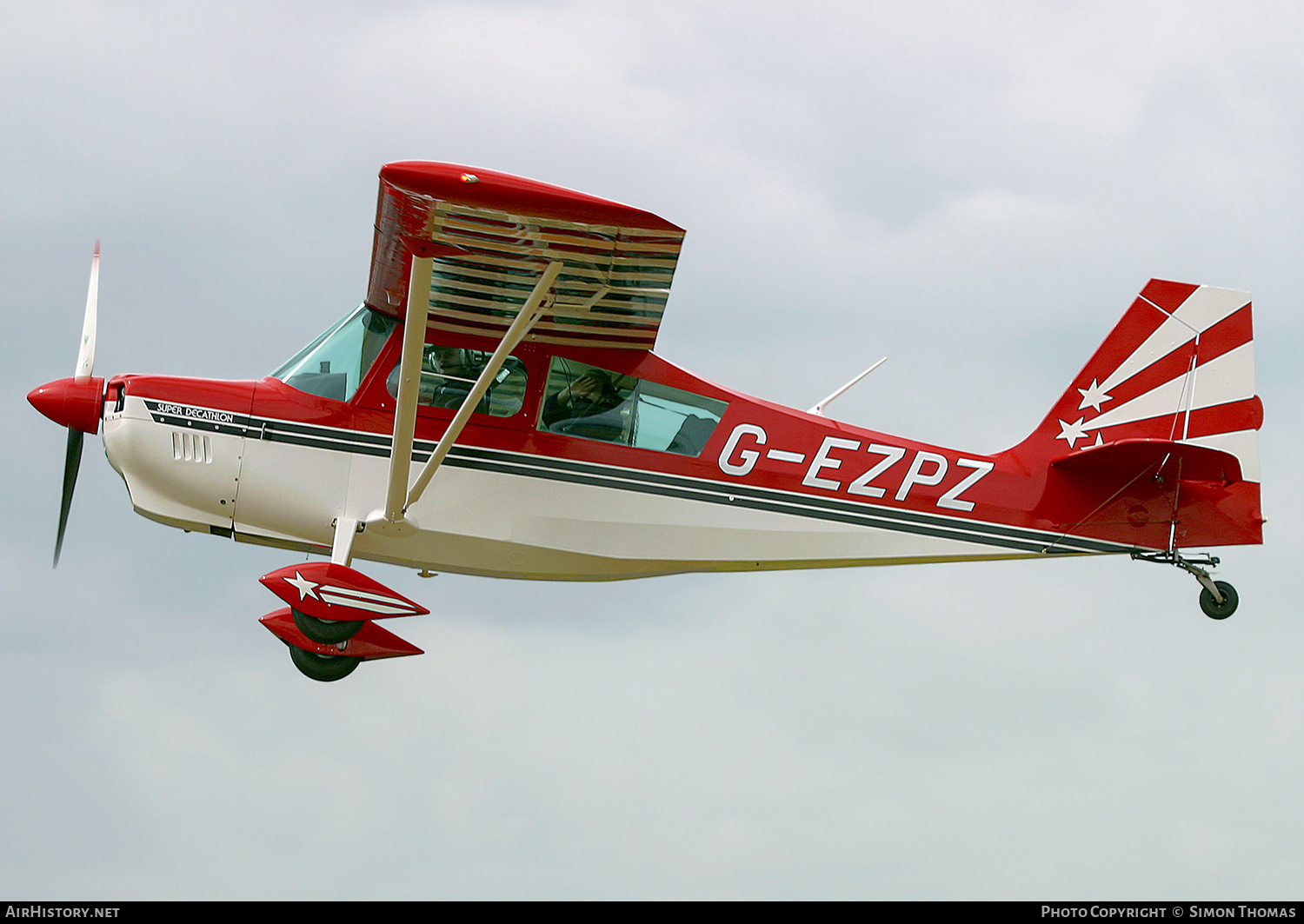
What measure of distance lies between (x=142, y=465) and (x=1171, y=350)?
23.9 feet

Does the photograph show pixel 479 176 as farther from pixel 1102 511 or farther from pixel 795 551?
pixel 1102 511

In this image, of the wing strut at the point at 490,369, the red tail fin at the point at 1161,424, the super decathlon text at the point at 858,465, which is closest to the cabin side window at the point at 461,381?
the wing strut at the point at 490,369

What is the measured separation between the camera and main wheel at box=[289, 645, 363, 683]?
976cm

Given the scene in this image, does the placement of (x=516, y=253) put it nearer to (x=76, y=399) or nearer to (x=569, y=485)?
(x=569, y=485)

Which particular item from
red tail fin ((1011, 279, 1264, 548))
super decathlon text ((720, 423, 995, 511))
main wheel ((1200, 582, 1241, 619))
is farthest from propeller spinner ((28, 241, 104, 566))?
main wheel ((1200, 582, 1241, 619))

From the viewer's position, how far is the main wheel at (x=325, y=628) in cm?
935

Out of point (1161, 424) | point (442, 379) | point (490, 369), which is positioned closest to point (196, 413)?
point (442, 379)

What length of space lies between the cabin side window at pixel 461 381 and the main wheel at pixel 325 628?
62.1 inches

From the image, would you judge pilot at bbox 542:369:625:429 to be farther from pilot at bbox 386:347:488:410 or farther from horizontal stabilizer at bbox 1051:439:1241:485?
horizontal stabilizer at bbox 1051:439:1241:485

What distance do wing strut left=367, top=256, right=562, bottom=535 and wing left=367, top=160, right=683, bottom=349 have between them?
169 millimetres

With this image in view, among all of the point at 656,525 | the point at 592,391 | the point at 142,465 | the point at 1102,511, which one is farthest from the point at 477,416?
the point at 1102,511

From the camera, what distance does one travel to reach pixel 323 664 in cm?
978

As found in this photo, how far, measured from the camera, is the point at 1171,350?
10484mm

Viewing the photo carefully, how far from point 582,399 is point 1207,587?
15.1 feet
